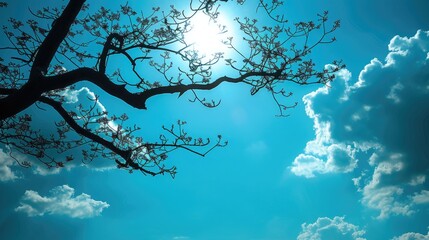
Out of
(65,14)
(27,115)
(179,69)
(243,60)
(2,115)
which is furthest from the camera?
(27,115)

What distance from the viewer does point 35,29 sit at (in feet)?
26.8

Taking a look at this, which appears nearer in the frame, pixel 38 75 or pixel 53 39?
pixel 38 75

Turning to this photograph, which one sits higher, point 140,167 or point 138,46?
point 138,46

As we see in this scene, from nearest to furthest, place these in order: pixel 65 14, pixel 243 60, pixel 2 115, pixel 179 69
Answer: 1. pixel 2 115
2. pixel 65 14
3. pixel 179 69
4. pixel 243 60

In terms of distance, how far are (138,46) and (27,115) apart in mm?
3964

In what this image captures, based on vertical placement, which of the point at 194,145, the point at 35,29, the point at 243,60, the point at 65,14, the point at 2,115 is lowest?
the point at 2,115

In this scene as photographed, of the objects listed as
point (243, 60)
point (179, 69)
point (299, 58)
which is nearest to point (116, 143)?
point (179, 69)

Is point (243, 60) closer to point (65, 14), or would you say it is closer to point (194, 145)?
point (194, 145)

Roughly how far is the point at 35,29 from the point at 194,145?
520 centimetres

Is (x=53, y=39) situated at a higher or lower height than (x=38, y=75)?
higher

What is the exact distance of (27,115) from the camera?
29.9 ft

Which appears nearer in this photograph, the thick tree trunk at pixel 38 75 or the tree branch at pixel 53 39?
the thick tree trunk at pixel 38 75

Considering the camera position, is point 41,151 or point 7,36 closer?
point 7,36

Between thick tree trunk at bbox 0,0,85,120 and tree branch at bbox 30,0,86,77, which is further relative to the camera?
tree branch at bbox 30,0,86,77
